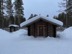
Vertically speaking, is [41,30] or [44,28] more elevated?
[44,28]

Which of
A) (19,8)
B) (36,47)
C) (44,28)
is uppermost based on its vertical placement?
(19,8)

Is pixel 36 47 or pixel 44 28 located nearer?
pixel 36 47

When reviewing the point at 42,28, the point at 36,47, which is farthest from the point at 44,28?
the point at 36,47

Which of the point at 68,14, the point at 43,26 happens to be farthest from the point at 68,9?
the point at 43,26

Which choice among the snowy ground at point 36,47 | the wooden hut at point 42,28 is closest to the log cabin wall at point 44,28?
the wooden hut at point 42,28

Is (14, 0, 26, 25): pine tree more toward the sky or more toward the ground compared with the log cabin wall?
more toward the sky

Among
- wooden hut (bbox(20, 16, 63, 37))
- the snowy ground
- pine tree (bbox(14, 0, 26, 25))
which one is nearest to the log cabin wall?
wooden hut (bbox(20, 16, 63, 37))

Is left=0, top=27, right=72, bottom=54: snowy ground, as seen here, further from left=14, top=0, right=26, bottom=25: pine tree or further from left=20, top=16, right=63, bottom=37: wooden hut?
left=14, top=0, right=26, bottom=25: pine tree

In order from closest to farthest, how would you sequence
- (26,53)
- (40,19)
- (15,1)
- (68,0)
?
(26,53) < (40,19) < (68,0) < (15,1)

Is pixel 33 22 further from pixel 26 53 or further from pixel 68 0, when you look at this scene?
pixel 68 0

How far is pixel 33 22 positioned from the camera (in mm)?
27719

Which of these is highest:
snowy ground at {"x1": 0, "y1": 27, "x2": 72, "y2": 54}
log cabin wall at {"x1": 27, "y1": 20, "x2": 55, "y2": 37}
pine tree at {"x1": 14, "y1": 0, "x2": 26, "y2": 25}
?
pine tree at {"x1": 14, "y1": 0, "x2": 26, "y2": 25}

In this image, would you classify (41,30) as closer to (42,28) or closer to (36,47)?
(42,28)

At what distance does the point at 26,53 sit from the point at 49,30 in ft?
47.8
